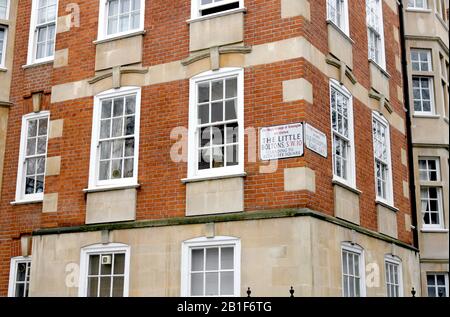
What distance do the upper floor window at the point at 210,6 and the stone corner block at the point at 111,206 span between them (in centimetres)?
411

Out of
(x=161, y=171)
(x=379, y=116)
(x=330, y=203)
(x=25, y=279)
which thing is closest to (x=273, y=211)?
(x=330, y=203)

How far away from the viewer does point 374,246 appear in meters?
15.2

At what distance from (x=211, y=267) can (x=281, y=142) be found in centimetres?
278

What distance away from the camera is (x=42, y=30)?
1770cm

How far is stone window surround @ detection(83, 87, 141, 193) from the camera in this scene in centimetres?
1436

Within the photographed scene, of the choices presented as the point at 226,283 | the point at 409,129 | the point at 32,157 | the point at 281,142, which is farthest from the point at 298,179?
the point at 409,129

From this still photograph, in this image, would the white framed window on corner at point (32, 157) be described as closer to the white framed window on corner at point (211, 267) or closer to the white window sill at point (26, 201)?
the white window sill at point (26, 201)

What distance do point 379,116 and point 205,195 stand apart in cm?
574

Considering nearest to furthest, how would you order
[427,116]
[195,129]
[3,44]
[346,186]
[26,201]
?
[195,129] < [346,186] < [26,201] < [3,44] < [427,116]

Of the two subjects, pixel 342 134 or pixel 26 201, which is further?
pixel 26 201

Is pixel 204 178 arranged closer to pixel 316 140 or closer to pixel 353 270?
pixel 316 140

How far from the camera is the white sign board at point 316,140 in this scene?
12.7 meters

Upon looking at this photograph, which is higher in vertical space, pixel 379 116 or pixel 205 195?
pixel 379 116

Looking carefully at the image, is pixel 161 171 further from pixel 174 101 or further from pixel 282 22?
pixel 282 22
